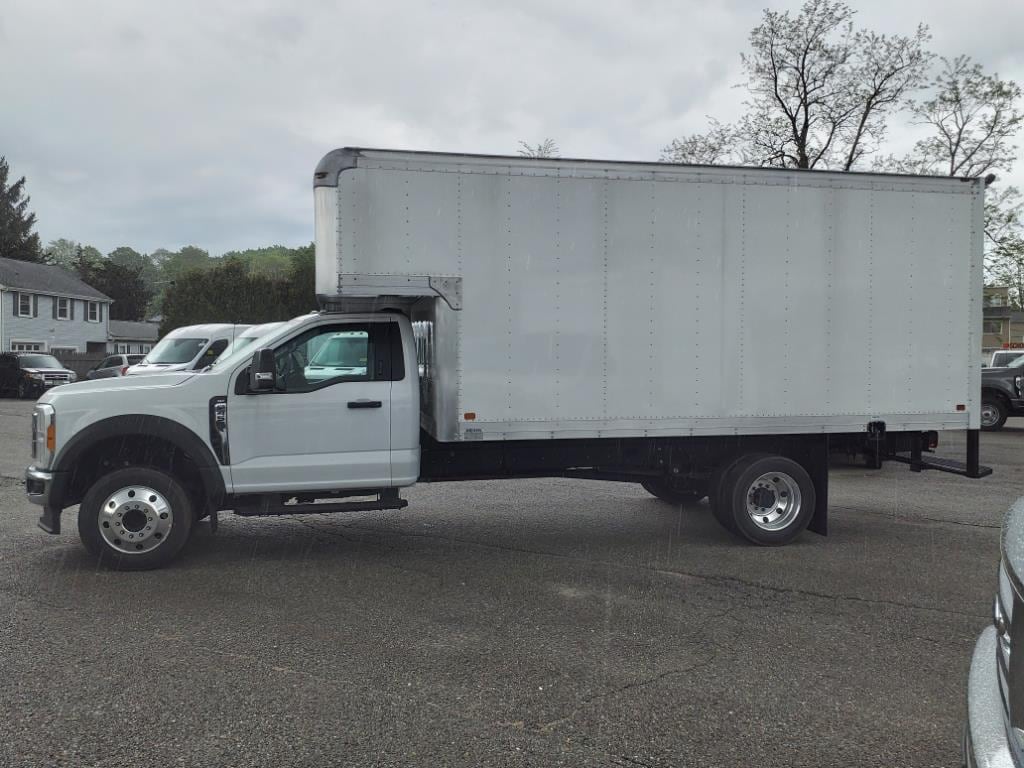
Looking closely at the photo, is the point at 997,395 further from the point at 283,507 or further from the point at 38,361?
the point at 38,361

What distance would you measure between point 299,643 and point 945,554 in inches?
215

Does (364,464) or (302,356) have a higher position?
(302,356)

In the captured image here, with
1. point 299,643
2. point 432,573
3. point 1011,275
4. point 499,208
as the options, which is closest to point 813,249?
point 499,208

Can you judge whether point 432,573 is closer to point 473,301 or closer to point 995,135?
point 473,301

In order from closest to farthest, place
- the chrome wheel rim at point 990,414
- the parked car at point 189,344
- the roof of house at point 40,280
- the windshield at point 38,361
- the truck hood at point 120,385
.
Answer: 1. the truck hood at point 120,385
2. the parked car at point 189,344
3. the chrome wheel rim at point 990,414
4. the windshield at point 38,361
5. the roof of house at point 40,280

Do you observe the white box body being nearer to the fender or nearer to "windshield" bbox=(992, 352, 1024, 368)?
the fender

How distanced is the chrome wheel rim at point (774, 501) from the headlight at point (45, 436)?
571 centimetres

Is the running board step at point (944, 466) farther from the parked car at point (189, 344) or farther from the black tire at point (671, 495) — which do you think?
the parked car at point (189, 344)

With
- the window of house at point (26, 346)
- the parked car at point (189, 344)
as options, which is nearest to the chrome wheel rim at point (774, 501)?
the parked car at point (189, 344)

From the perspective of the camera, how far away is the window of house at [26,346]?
43734 millimetres

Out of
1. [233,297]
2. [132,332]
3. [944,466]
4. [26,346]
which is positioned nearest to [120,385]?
[944,466]

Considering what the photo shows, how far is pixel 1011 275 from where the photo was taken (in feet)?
90.1

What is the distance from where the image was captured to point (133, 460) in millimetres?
6414

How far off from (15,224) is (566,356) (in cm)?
7630
